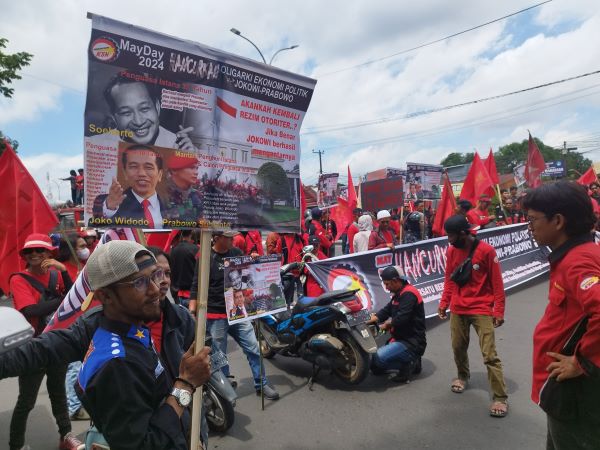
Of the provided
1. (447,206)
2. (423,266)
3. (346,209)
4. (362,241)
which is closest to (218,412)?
(423,266)

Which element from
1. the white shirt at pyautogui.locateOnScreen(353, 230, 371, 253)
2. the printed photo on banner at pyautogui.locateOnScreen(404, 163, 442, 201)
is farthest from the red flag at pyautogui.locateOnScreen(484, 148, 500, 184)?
the printed photo on banner at pyautogui.locateOnScreen(404, 163, 442, 201)

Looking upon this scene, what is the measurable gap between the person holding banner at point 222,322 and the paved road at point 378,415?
27cm

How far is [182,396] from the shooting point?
1577mm

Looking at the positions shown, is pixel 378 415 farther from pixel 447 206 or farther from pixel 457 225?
pixel 447 206

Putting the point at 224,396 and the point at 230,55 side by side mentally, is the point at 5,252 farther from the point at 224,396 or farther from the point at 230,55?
the point at 230,55

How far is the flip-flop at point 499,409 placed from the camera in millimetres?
3859

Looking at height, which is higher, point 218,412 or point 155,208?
point 155,208

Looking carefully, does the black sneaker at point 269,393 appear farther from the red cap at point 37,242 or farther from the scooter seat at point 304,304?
the red cap at point 37,242

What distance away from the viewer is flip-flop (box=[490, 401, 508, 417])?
3.86 metres

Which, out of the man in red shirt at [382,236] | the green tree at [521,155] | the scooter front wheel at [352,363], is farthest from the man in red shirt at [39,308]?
the green tree at [521,155]

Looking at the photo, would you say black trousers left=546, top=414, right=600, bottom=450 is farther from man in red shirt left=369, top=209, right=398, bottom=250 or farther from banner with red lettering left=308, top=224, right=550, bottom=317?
man in red shirt left=369, top=209, right=398, bottom=250

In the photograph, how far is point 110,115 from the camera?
7.02ft

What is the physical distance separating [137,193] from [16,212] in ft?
10.4

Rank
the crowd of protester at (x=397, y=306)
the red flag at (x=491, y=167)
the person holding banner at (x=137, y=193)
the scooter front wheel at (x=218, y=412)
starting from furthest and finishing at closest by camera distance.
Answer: the red flag at (x=491, y=167) → the scooter front wheel at (x=218, y=412) → the person holding banner at (x=137, y=193) → the crowd of protester at (x=397, y=306)
